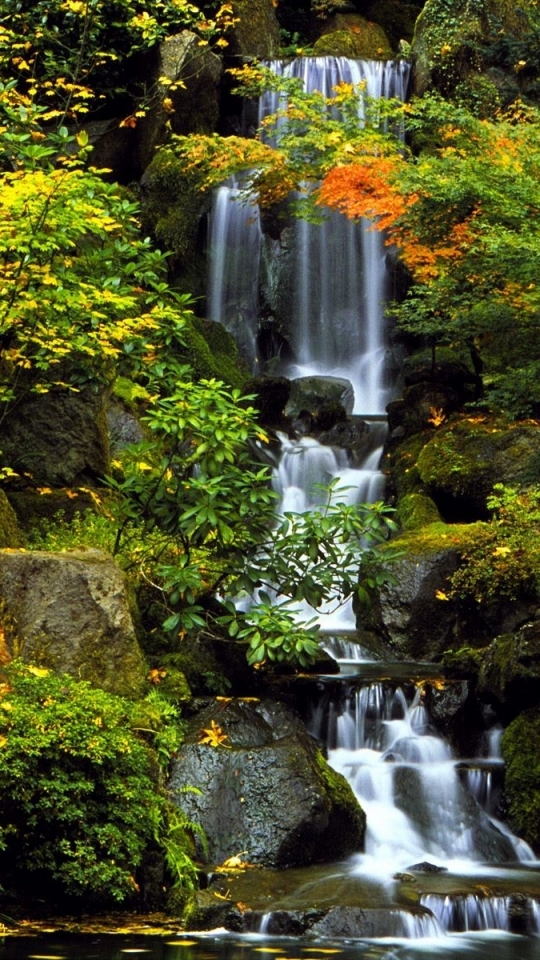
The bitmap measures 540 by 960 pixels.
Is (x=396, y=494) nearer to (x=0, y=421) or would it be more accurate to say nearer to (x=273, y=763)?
(x=0, y=421)

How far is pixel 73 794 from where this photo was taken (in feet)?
22.0

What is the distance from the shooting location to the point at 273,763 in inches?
317

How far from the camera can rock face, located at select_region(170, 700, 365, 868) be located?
7793 mm

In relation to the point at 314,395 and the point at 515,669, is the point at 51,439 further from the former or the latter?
the point at 314,395

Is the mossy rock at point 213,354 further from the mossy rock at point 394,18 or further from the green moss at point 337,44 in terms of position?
the mossy rock at point 394,18

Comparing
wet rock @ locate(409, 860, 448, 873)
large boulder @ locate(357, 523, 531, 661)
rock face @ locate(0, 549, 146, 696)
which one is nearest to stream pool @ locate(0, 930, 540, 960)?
wet rock @ locate(409, 860, 448, 873)

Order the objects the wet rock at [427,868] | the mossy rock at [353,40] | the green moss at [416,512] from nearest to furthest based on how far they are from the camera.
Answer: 1. the wet rock at [427,868]
2. the green moss at [416,512]
3. the mossy rock at [353,40]

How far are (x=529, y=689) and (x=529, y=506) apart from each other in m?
3.19

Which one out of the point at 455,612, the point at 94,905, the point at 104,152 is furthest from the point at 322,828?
the point at 104,152

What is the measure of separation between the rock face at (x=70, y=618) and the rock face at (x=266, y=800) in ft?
2.56

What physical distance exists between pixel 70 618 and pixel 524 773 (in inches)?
150

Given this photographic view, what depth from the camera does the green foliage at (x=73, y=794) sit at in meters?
6.59

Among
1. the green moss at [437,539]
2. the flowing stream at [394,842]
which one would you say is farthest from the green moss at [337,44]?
the green moss at [437,539]

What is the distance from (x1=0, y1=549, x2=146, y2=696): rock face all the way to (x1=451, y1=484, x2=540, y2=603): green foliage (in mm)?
4505
